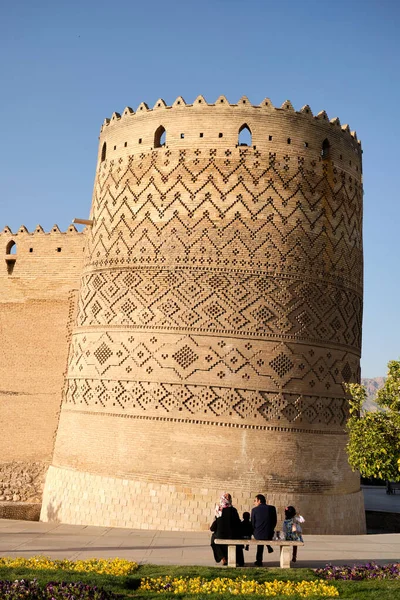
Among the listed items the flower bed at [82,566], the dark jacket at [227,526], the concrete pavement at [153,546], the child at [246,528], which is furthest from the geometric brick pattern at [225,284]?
the flower bed at [82,566]

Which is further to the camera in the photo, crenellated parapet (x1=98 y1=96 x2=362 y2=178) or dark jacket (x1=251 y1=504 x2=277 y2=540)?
crenellated parapet (x1=98 y1=96 x2=362 y2=178)

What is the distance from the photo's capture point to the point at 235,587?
4.99 metres

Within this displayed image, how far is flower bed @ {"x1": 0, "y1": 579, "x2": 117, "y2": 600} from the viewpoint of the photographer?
4539mm

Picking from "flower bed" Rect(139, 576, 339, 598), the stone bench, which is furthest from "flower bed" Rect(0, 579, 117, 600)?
the stone bench

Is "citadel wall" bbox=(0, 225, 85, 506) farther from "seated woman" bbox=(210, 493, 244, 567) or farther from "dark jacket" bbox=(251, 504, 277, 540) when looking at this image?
"dark jacket" bbox=(251, 504, 277, 540)

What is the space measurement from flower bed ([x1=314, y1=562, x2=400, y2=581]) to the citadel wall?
279 inches

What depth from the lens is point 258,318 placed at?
9.30 metres

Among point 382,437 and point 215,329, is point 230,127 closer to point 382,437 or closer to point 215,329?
point 215,329

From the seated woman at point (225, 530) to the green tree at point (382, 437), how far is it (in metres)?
1.63

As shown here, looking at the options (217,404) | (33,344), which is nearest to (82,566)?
(217,404)

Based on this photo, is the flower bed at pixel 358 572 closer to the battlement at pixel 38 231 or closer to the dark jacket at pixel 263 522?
the dark jacket at pixel 263 522

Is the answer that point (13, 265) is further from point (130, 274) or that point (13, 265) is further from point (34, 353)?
point (130, 274)

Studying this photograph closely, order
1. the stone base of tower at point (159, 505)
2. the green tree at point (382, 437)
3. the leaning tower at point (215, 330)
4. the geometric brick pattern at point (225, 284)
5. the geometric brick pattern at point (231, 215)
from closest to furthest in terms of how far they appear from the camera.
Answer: the green tree at point (382, 437)
the stone base of tower at point (159, 505)
the leaning tower at point (215, 330)
the geometric brick pattern at point (225, 284)
the geometric brick pattern at point (231, 215)

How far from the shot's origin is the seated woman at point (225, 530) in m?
6.14
